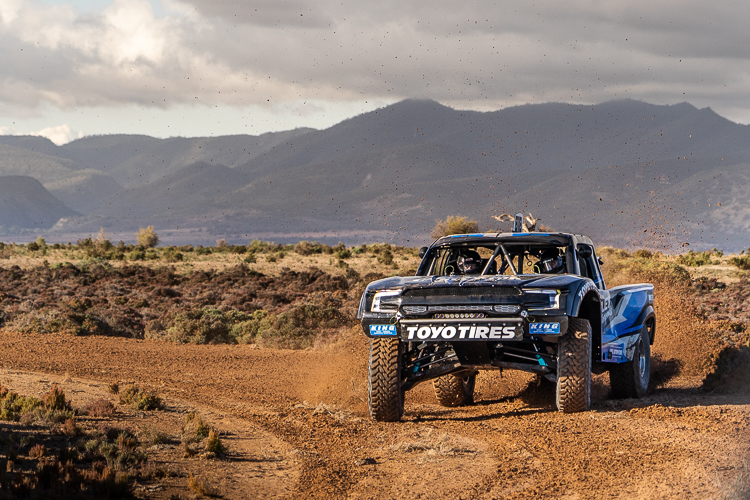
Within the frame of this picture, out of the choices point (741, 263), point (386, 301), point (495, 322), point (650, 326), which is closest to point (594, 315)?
point (495, 322)

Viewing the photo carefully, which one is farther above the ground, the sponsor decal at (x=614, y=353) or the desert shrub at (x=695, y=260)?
the desert shrub at (x=695, y=260)

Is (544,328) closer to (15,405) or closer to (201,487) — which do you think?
(201,487)

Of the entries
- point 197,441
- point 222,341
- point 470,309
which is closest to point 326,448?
point 197,441

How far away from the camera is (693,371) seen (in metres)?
14.9

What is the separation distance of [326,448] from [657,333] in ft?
30.5

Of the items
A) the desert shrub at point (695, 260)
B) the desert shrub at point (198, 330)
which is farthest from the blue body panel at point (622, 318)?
the desert shrub at point (695, 260)

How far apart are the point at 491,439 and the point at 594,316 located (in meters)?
2.44

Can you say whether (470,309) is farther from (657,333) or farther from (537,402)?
(657,333)

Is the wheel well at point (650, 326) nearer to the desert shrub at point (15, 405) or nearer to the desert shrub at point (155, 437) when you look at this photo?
the desert shrub at point (155, 437)

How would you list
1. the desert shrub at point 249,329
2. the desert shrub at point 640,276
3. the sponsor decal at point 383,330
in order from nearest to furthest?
the sponsor decal at point 383,330, the desert shrub at point 249,329, the desert shrub at point 640,276

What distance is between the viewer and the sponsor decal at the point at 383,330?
9539mm

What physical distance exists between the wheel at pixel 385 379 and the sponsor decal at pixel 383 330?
23 cm

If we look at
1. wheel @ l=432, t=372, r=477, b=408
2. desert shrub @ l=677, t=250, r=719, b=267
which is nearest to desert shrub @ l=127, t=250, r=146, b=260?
desert shrub @ l=677, t=250, r=719, b=267

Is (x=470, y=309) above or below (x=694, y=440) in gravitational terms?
above
